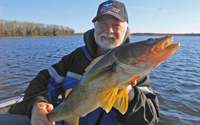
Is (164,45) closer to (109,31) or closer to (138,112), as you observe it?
(138,112)

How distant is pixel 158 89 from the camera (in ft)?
26.6

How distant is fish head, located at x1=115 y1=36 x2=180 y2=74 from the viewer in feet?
4.71

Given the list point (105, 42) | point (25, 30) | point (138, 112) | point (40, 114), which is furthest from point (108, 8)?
point (25, 30)

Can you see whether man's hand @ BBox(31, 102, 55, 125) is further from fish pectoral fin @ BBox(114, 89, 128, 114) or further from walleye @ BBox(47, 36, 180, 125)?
fish pectoral fin @ BBox(114, 89, 128, 114)

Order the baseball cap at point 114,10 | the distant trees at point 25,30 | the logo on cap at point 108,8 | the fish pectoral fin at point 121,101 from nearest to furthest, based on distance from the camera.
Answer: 1. the fish pectoral fin at point 121,101
2. the baseball cap at point 114,10
3. the logo on cap at point 108,8
4. the distant trees at point 25,30

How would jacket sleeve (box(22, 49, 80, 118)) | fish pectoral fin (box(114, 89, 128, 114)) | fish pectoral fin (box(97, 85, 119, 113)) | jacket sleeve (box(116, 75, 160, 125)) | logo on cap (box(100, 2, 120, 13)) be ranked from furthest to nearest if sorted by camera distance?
logo on cap (box(100, 2, 120, 13)) < jacket sleeve (box(22, 49, 80, 118)) < jacket sleeve (box(116, 75, 160, 125)) < fish pectoral fin (box(114, 89, 128, 114)) < fish pectoral fin (box(97, 85, 119, 113))

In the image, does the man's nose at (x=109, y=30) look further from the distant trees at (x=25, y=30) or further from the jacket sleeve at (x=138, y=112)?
the distant trees at (x=25, y=30)

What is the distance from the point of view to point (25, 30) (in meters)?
106

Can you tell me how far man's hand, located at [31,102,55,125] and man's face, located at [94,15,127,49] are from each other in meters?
1.84

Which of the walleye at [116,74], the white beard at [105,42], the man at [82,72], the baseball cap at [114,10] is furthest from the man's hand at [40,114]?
the baseball cap at [114,10]

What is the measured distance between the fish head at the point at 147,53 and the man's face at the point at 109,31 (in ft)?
5.41

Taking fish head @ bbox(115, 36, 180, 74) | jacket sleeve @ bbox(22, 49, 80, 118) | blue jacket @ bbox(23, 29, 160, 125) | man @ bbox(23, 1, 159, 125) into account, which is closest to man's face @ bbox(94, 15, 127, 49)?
man @ bbox(23, 1, 159, 125)

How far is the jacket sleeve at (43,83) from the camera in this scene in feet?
9.00

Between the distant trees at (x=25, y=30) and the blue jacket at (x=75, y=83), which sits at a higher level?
the distant trees at (x=25, y=30)
